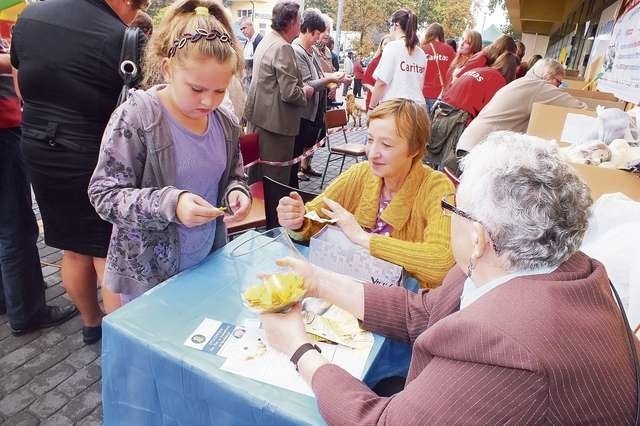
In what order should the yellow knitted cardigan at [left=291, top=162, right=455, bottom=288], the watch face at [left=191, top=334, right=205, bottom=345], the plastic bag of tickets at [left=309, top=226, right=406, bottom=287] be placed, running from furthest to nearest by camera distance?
1. the yellow knitted cardigan at [left=291, top=162, right=455, bottom=288]
2. the plastic bag of tickets at [left=309, top=226, right=406, bottom=287]
3. the watch face at [left=191, top=334, right=205, bottom=345]

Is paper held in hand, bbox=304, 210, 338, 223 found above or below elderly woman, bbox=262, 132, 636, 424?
below

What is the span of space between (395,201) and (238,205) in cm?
65

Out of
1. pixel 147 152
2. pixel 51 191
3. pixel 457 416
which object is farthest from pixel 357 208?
pixel 51 191

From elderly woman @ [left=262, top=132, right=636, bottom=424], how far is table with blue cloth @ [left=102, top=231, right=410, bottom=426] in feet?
0.41

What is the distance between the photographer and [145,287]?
5.36 ft

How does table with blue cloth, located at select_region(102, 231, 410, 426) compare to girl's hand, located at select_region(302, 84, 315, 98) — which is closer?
table with blue cloth, located at select_region(102, 231, 410, 426)

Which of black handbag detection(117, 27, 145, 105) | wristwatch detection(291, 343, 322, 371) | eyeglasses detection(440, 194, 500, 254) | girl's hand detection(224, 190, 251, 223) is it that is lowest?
wristwatch detection(291, 343, 322, 371)

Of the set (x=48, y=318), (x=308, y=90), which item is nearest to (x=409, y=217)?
(x=48, y=318)

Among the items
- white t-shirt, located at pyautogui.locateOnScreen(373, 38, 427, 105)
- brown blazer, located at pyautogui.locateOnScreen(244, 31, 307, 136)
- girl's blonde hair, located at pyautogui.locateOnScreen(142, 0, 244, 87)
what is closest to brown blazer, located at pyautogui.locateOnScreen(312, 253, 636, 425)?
girl's blonde hair, located at pyautogui.locateOnScreen(142, 0, 244, 87)

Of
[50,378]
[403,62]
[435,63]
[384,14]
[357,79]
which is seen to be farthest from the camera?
[384,14]

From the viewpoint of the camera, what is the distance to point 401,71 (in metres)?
4.91

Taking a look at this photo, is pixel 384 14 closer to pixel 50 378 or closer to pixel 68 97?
pixel 68 97

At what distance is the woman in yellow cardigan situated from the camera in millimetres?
1702

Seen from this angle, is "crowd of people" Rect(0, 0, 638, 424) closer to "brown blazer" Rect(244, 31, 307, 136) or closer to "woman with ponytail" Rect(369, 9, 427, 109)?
"brown blazer" Rect(244, 31, 307, 136)
